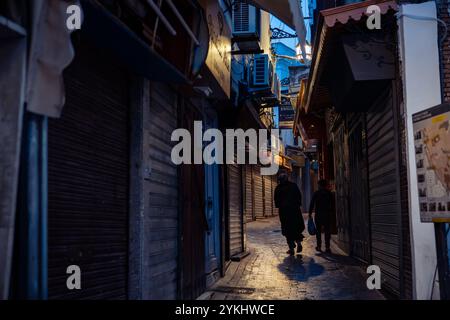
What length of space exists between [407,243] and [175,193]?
312 centimetres

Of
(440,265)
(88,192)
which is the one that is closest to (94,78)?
(88,192)

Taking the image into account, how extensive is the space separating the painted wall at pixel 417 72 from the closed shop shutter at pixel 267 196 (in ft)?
63.8

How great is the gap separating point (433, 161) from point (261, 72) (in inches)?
363

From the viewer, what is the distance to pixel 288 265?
10398 millimetres

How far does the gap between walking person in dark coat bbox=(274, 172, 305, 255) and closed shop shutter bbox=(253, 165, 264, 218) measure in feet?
34.8

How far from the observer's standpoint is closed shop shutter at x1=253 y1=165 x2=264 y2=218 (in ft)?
75.9

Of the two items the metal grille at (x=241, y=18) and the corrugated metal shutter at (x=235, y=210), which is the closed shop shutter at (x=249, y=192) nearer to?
the corrugated metal shutter at (x=235, y=210)

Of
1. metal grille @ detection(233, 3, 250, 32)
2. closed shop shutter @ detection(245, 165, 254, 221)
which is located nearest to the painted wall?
metal grille @ detection(233, 3, 250, 32)

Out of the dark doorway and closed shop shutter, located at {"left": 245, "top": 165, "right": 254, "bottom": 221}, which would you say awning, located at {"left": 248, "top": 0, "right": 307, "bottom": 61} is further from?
closed shop shutter, located at {"left": 245, "top": 165, "right": 254, "bottom": 221}

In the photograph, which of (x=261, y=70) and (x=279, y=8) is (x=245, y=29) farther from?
(x=279, y=8)

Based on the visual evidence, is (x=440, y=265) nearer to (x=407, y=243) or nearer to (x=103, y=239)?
(x=407, y=243)

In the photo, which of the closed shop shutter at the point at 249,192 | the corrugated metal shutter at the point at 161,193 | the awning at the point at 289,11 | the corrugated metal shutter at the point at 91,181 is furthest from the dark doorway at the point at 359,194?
the closed shop shutter at the point at 249,192

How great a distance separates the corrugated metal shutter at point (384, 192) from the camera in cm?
712

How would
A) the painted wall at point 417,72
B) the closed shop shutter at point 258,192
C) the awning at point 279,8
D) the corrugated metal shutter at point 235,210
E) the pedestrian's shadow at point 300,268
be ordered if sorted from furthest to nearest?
the closed shop shutter at point 258,192, the corrugated metal shutter at point 235,210, the pedestrian's shadow at point 300,268, the awning at point 279,8, the painted wall at point 417,72
